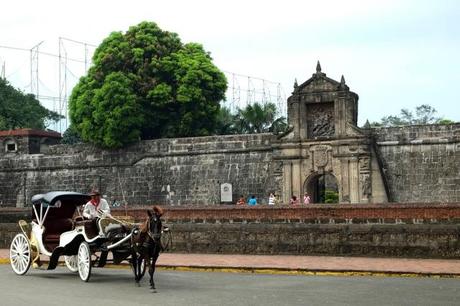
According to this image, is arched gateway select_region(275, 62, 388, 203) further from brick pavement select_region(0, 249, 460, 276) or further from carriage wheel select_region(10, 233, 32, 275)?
carriage wheel select_region(10, 233, 32, 275)

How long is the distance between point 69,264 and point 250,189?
15637 millimetres

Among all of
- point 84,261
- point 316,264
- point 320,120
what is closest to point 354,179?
point 320,120

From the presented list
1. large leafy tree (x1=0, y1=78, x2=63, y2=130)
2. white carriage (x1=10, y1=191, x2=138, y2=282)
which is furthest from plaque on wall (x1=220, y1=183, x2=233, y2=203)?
large leafy tree (x1=0, y1=78, x2=63, y2=130)

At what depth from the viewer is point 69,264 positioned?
14.4m

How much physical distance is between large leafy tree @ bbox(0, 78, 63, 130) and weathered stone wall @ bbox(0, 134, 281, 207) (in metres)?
14.4

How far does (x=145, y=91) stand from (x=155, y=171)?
4361 mm

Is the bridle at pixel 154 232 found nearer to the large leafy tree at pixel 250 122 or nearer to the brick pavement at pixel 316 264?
the brick pavement at pixel 316 264

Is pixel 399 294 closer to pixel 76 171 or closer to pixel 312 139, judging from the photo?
pixel 312 139

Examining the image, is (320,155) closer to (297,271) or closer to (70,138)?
(297,271)

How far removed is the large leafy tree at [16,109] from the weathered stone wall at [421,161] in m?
29.9

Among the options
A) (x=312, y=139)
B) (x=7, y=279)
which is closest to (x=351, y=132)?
(x=312, y=139)

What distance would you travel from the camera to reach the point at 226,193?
29812 mm

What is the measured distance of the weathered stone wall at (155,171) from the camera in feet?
97.0

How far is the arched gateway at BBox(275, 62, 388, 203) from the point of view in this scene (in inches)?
1044
